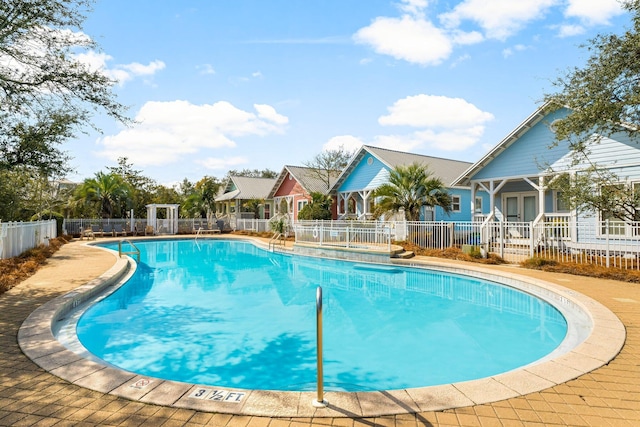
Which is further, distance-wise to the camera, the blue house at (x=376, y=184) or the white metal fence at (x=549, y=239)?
the blue house at (x=376, y=184)

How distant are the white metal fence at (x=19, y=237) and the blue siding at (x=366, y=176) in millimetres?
17720

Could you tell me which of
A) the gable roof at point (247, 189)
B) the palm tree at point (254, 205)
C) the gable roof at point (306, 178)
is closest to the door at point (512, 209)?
the gable roof at point (306, 178)

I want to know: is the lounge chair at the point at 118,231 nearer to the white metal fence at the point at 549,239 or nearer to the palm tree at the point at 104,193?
the palm tree at the point at 104,193

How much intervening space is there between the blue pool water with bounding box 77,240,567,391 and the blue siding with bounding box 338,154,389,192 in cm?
1095

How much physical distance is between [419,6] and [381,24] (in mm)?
1235

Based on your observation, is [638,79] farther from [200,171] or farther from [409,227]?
[200,171]

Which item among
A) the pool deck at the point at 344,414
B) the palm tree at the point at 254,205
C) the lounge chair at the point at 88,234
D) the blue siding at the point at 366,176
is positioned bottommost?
the pool deck at the point at 344,414

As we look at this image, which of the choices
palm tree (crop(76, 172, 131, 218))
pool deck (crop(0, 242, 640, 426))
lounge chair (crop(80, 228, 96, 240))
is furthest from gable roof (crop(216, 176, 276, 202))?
pool deck (crop(0, 242, 640, 426))

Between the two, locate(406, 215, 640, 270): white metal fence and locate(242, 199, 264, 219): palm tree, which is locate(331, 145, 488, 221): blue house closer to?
locate(406, 215, 640, 270): white metal fence

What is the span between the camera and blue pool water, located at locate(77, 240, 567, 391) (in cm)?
564

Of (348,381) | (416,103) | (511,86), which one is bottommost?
(348,381)

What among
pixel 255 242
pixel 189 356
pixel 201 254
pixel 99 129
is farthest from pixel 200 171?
pixel 189 356

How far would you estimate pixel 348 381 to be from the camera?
5352 mm

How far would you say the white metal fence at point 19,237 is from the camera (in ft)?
41.8
